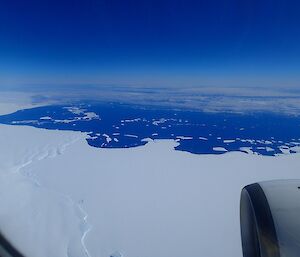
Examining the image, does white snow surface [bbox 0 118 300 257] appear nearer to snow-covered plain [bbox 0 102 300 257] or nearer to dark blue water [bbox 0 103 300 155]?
snow-covered plain [bbox 0 102 300 257]

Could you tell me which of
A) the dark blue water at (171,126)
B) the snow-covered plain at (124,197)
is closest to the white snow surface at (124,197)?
the snow-covered plain at (124,197)

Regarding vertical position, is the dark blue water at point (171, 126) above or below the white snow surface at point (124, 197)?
below

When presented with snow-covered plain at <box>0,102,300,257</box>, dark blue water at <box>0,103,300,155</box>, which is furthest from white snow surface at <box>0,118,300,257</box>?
dark blue water at <box>0,103,300,155</box>

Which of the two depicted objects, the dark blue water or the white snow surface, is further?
the dark blue water

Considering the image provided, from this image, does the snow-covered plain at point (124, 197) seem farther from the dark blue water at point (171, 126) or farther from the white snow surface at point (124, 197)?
the dark blue water at point (171, 126)

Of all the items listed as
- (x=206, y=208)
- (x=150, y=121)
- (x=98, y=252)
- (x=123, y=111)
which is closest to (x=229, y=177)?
(x=206, y=208)

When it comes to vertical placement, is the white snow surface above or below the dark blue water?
above
